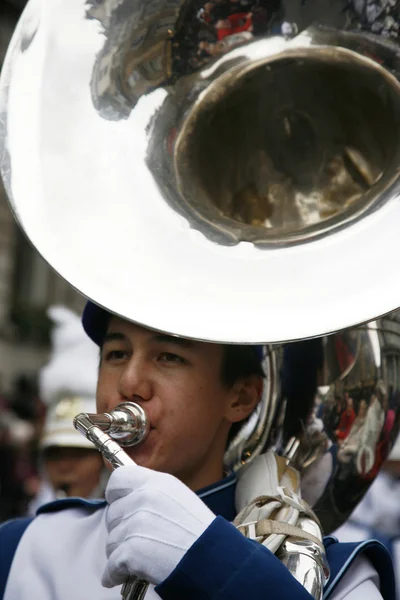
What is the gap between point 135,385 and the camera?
232cm

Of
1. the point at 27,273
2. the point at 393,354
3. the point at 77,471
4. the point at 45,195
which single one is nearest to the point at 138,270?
the point at 45,195

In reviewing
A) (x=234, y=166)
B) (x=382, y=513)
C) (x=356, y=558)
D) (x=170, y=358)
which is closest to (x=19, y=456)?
(x=382, y=513)

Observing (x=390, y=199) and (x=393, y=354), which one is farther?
(x=393, y=354)

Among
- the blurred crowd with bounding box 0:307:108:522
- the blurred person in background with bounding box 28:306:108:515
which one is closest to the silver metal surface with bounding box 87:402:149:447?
the blurred crowd with bounding box 0:307:108:522

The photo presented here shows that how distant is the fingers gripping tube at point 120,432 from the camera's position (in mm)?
2094

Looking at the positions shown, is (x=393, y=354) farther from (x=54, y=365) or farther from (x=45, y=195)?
(x=54, y=365)

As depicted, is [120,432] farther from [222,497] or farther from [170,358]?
[222,497]

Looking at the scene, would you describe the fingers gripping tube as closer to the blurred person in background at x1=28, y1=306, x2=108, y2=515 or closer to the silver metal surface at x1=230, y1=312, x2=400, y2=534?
the silver metal surface at x1=230, y1=312, x2=400, y2=534

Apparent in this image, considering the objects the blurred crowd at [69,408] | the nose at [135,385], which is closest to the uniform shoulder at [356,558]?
the nose at [135,385]

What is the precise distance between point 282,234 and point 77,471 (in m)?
2.60

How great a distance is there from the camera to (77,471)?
15.8 feet

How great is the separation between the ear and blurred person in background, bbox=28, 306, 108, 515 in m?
2.20

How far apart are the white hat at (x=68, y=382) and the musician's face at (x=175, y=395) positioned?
240cm

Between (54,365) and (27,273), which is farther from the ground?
(54,365)
